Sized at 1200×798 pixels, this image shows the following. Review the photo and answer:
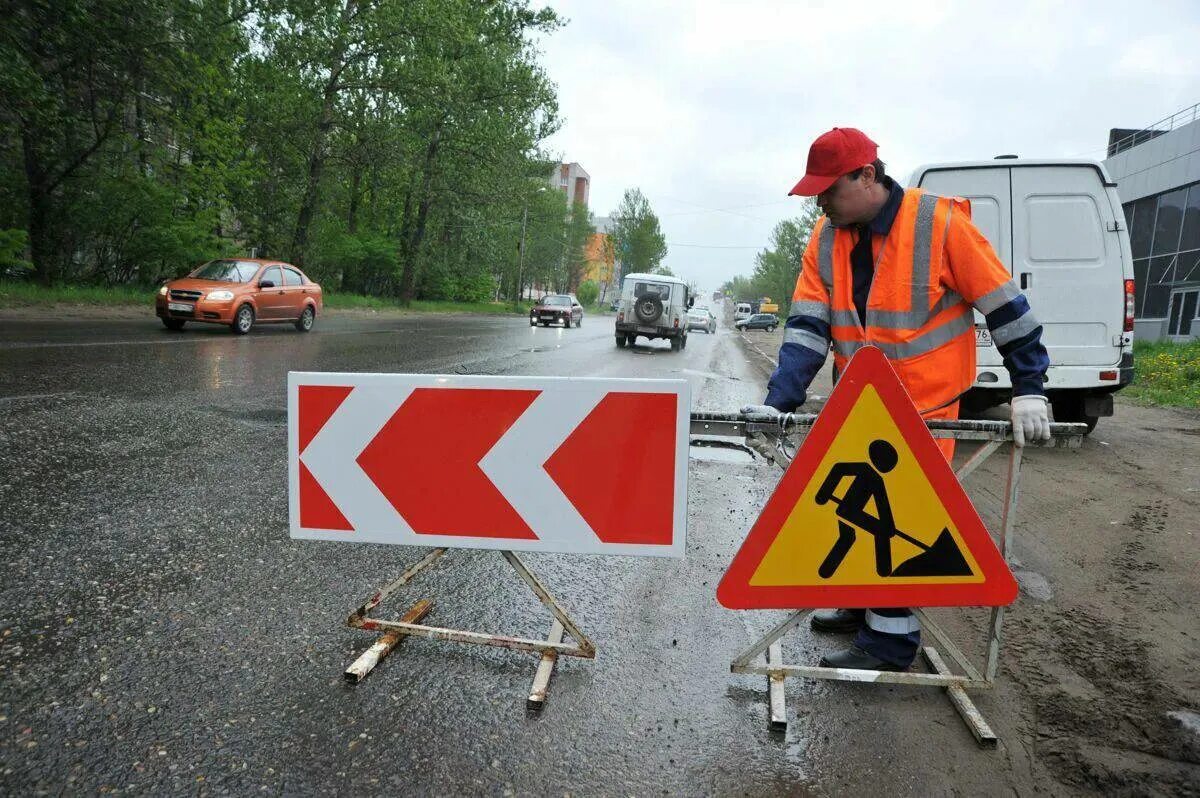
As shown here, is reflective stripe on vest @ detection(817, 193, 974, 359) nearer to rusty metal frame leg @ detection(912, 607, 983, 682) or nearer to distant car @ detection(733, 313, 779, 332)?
rusty metal frame leg @ detection(912, 607, 983, 682)

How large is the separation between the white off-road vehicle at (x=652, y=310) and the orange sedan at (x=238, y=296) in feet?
28.1

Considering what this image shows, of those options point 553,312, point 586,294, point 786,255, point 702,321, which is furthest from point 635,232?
point 553,312

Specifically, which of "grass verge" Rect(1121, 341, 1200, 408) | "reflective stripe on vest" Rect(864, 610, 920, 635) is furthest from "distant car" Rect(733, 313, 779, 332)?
"reflective stripe on vest" Rect(864, 610, 920, 635)

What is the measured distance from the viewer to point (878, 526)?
2.60 meters

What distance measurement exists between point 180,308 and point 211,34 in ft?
18.8

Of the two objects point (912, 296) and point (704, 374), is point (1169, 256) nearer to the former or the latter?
point (704, 374)

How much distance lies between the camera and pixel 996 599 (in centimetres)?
259

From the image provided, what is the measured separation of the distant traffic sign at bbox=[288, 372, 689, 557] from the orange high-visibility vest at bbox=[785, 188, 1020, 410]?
0.82 m

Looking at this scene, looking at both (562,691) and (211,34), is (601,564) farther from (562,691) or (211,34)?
(211,34)

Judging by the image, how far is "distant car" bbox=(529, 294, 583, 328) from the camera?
1389 inches

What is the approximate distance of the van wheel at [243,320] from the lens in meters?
16.5

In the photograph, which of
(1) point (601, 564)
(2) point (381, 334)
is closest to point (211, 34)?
(2) point (381, 334)

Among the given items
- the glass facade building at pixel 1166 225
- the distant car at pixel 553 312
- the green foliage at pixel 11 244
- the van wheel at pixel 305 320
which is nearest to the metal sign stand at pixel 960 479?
the green foliage at pixel 11 244

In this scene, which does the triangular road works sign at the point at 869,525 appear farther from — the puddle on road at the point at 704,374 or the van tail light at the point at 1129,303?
the puddle on road at the point at 704,374
